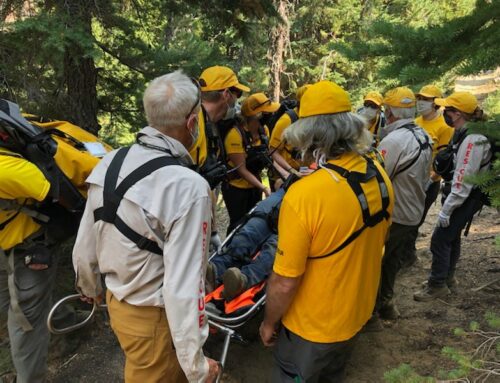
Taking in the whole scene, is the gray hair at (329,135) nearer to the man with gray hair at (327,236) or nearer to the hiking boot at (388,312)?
the man with gray hair at (327,236)

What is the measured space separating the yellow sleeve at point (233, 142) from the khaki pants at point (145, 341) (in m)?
3.02

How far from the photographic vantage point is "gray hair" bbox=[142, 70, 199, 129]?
6.55 ft

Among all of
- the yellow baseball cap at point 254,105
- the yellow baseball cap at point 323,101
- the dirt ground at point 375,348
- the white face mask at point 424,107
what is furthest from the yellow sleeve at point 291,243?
the white face mask at point 424,107

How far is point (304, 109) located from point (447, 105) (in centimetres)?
317

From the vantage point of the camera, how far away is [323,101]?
2.18 m

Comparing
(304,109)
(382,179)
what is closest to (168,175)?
(304,109)

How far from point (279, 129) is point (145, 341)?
3.60m

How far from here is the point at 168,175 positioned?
194 cm

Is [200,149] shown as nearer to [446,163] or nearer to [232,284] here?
[232,284]

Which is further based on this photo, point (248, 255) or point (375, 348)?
point (375, 348)

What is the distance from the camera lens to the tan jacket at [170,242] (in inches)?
75.4

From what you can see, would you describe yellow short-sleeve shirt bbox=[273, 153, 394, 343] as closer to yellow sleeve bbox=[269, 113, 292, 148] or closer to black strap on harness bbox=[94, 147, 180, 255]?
black strap on harness bbox=[94, 147, 180, 255]

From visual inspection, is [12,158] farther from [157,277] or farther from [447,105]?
[447,105]

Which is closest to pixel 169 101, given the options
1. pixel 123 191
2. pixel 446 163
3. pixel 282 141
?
pixel 123 191
